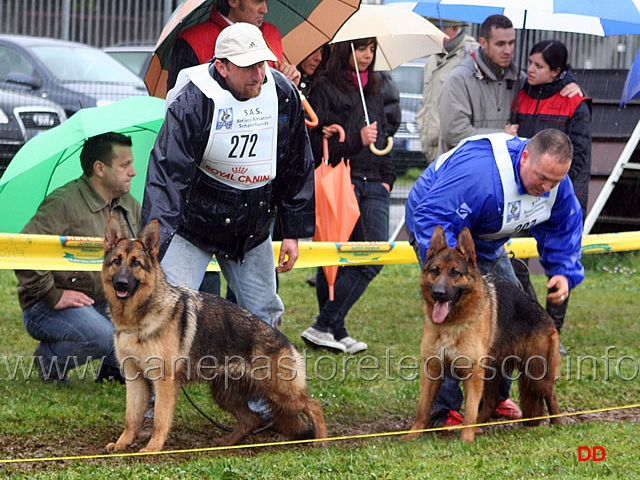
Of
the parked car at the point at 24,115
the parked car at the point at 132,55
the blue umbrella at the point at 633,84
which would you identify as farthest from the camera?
the parked car at the point at 132,55

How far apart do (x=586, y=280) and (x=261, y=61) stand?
7473mm

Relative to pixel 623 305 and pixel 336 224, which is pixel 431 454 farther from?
pixel 623 305

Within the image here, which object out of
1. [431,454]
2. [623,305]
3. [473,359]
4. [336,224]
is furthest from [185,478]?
[623,305]

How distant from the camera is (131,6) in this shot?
61.6 ft

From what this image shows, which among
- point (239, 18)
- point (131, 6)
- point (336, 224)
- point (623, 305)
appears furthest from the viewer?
point (131, 6)

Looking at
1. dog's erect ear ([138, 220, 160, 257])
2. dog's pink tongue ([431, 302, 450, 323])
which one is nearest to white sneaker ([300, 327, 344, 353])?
dog's pink tongue ([431, 302, 450, 323])

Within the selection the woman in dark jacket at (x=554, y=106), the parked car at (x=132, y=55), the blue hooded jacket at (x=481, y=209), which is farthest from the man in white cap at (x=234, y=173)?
the parked car at (x=132, y=55)

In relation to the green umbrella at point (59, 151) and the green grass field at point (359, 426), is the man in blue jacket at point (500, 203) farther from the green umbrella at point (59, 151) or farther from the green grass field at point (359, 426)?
the green umbrella at point (59, 151)

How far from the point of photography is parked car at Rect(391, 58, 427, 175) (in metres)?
14.6

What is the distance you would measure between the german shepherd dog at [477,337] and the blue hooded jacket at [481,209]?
0.23 meters

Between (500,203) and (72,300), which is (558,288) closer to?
(500,203)

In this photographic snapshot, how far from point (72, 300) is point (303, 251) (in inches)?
78.0

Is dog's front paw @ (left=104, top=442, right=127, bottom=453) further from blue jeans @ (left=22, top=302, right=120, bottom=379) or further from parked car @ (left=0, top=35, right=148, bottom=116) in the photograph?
parked car @ (left=0, top=35, right=148, bottom=116)

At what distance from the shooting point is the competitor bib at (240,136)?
17.0 feet
